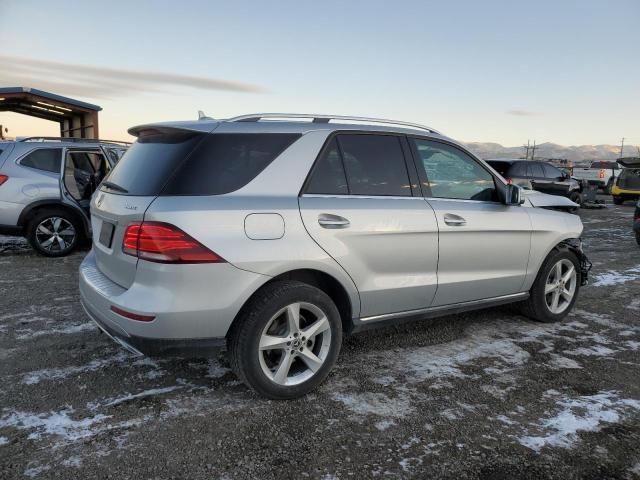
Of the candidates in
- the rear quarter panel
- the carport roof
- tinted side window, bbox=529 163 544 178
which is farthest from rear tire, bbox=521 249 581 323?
the carport roof

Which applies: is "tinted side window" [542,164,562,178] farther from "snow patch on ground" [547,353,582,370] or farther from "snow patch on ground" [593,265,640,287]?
"snow patch on ground" [547,353,582,370]

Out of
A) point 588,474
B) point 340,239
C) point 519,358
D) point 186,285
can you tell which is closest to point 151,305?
point 186,285

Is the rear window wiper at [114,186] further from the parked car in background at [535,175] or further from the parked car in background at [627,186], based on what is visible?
the parked car in background at [627,186]

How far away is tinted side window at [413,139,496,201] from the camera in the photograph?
3.96 metres

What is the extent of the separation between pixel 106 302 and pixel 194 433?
92 centimetres

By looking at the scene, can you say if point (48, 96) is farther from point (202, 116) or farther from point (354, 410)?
point (354, 410)

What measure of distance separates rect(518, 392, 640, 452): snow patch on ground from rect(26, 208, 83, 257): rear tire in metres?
6.90

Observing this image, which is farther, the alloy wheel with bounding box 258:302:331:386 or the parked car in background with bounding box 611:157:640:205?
the parked car in background with bounding box 611:157:640:205

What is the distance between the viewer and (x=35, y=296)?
552 centimetres

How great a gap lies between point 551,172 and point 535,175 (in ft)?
2.87

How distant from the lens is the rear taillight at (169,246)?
9.25 ft

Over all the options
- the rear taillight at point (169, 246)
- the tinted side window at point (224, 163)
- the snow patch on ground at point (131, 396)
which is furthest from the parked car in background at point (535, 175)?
the rear taillight at point (169, 246)

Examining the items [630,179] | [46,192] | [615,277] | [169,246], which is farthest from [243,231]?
[630,179]

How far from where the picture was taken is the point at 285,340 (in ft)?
10.5
